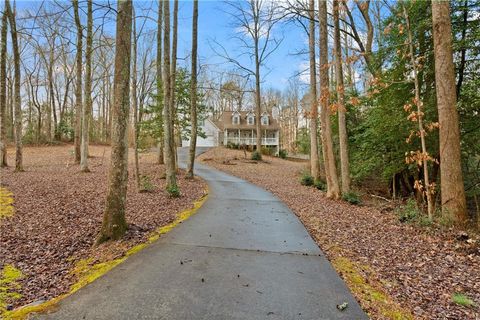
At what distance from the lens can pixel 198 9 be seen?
13.0 m

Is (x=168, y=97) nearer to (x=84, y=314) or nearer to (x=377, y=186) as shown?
(x=84, y=314)

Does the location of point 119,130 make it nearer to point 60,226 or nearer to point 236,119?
point 60,226

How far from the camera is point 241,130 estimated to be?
3891 centimetres

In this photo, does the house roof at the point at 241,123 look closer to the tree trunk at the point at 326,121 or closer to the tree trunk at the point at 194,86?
the tree trunk at the point at 194,86

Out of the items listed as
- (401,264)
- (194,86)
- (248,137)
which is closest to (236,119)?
(248,137)

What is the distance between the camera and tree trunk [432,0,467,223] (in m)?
5.80

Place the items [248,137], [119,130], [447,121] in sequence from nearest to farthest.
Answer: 1. [119,130]
2. [447,121]
3. [248,137]

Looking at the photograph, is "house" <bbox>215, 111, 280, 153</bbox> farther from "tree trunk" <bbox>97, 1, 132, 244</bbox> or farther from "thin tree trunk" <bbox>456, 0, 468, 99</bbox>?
"tree trunk" <bbox>97, 1, 132, 244</bbox>

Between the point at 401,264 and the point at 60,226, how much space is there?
240 inches

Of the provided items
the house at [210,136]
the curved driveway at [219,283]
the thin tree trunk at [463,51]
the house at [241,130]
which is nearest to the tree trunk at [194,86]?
the curved driveway at [219,283]

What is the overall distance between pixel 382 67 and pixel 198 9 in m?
8.30

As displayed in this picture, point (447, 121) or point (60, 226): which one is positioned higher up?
point (447, 121)

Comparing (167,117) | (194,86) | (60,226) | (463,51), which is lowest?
(60,226)

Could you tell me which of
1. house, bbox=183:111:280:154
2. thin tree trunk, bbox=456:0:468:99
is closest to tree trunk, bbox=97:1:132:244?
thin tree trunk, bbox=456:0:468:99
